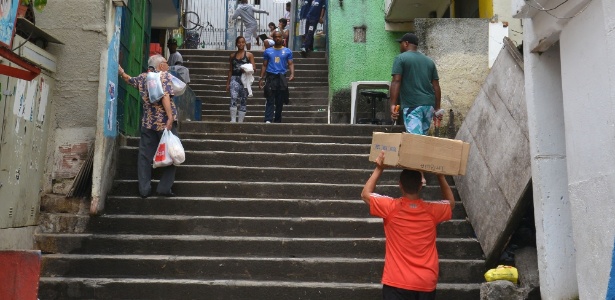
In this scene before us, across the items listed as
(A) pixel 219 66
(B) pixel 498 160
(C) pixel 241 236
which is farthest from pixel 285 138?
(A) pixel 219 66

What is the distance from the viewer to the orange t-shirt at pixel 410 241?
4520mm

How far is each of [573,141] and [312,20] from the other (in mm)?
11078

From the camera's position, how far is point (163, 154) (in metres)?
7.36

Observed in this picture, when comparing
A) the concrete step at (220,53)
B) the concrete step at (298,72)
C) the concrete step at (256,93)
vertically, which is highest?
the concrete step at (220,53)

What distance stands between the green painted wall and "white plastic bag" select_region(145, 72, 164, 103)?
6.13 metres

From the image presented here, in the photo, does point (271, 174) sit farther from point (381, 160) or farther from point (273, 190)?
point (381, 160)

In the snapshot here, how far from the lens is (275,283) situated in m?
6.19

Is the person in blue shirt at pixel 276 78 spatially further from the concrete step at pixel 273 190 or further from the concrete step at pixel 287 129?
the concrete step at pixel 273 190

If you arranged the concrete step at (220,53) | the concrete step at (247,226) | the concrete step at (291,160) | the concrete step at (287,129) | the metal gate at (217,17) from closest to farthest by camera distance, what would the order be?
the concrete step at (247,226) < the concrete step at (291,160) < the concrete step at (287,129) < the concrete step at (220,53) < the metal gate at (217,17)

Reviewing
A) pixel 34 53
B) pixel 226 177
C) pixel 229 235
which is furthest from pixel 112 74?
pixel 229 235

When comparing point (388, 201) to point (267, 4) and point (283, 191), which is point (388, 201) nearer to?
point (283, 191)

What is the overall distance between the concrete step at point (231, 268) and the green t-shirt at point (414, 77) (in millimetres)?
2052

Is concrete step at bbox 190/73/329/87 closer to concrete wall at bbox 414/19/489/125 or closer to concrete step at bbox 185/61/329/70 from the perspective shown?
concrete step at bbox 185/61/329/70

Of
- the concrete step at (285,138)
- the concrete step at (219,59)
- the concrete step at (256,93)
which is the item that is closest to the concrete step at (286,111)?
the concrete step at (256,93)
